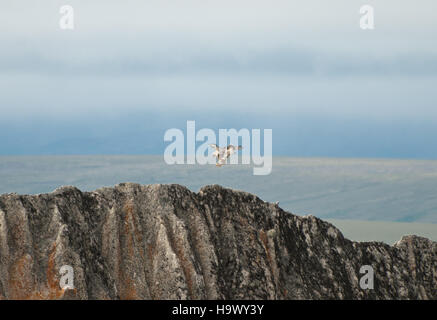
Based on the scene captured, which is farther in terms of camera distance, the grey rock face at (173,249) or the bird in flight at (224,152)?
the grey rock face at (173,249)

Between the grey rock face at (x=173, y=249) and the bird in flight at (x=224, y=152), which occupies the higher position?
the bird in flight at (x=224, y=152)

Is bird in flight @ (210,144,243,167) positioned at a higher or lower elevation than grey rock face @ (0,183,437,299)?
higher

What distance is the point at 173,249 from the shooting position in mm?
48938

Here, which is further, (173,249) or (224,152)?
(173,249)

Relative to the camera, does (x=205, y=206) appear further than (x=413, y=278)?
No

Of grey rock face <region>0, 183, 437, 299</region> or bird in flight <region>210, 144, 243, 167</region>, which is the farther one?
grey rock face <region>0, 183, 437, 299</region>

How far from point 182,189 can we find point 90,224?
581 cm

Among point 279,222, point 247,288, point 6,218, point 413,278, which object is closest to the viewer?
point 6,218

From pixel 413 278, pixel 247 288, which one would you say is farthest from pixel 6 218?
pixel 413 278

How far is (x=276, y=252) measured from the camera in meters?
52.0

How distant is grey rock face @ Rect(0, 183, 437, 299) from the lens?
4594cm

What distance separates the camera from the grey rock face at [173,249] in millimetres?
45938

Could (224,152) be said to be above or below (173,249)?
above
